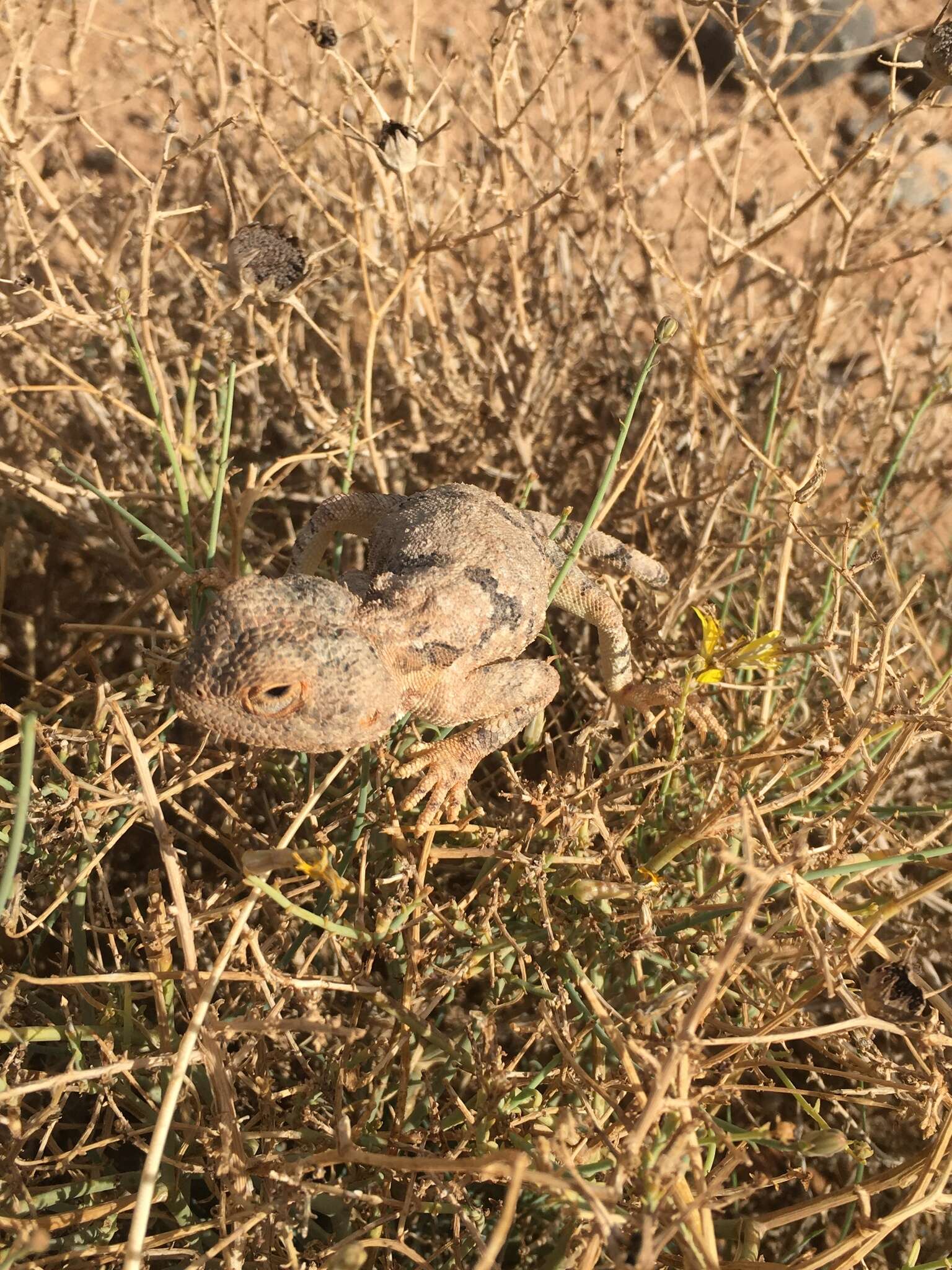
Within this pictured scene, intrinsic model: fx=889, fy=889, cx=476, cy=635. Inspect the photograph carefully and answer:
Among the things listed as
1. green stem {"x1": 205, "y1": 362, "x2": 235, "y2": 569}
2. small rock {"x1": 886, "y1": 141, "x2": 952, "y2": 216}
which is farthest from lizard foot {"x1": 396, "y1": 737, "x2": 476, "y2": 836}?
small rock {"x1": 886, "y1": 141, "x2": 952, "y2": 216}

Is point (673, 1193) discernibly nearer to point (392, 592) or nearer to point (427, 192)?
point (392, 592)

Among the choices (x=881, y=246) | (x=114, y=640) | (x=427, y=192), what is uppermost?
(x=881, y=246)

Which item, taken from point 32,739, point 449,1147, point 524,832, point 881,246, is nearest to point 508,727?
point 524,832

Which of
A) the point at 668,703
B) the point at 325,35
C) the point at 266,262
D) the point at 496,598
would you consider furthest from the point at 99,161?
the point at 668,703

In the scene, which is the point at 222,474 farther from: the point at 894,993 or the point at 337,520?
the point at 894,993

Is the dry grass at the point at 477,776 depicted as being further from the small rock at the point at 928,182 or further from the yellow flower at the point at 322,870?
the small rock at the point at 928,182
